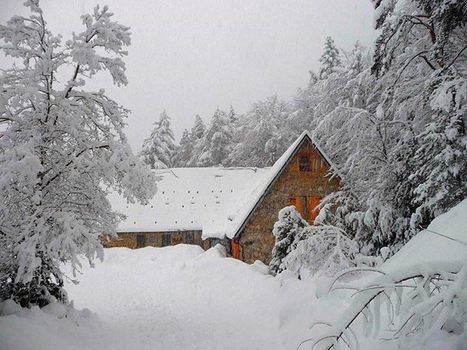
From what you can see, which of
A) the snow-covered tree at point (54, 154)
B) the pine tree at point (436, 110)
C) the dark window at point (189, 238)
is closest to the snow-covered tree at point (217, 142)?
the dark window at point (189, 238)

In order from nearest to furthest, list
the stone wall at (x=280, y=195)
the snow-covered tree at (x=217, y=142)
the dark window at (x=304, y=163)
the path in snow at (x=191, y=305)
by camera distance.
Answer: the path in snow at (x=191, y=305) → the stone wall at (x=280, y=195) → the dark window at (x=304, y=163) → the snow-covered tree at (x=217, y=142)

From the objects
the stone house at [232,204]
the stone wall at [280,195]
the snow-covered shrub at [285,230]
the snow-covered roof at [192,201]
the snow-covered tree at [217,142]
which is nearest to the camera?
the snow-covered shrub at [285,230]

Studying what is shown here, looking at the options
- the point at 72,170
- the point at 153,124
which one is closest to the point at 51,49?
the point at 72,170

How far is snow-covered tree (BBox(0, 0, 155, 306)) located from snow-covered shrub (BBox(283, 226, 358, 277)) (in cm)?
459

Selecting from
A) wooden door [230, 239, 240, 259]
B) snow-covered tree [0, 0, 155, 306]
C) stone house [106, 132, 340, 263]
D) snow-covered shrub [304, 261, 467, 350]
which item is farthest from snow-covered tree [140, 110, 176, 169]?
snow-covered shrub [304, 261, 467, 350]

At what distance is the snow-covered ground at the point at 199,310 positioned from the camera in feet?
16.9

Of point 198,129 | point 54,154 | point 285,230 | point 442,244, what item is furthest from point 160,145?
point 442,244

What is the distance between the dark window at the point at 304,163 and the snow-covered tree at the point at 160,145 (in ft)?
83.6

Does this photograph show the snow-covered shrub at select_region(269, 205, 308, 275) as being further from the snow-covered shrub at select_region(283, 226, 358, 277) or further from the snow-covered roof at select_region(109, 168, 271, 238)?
the snow-covered roof at select_region(109, 168, 271, 238)

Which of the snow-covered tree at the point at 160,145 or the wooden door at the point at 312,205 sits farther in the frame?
the snow-covered tree at the point at 160,145

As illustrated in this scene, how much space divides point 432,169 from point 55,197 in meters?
9.59

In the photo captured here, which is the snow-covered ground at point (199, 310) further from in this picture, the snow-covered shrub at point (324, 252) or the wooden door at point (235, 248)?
the wooden door at point (235, 248)

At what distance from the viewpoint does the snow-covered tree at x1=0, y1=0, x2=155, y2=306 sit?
7.18 m

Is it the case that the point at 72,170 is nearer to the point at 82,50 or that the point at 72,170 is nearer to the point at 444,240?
the point at 82,50
